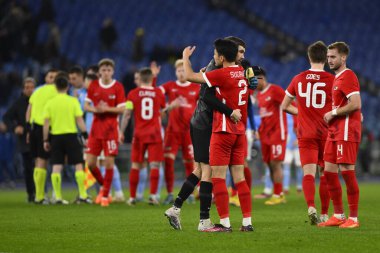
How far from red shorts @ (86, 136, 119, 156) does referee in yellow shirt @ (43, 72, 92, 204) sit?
22 cm

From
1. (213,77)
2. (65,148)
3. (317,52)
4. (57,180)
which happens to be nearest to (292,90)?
(317,52)

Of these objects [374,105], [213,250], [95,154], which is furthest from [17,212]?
[374,105]

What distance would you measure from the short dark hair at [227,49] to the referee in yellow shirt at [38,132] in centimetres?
661

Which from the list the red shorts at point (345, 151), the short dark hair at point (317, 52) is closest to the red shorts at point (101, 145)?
the short dark hair at point (317, 52)

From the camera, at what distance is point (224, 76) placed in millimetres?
9289

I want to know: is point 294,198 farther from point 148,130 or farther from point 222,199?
point 222,199

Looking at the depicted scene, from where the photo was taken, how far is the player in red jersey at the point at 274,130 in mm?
15203

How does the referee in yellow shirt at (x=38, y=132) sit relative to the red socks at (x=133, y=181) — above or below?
above

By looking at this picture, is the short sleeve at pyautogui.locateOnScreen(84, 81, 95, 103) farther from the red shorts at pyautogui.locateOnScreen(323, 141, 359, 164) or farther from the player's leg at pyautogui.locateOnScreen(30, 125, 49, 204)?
the red shorts at pyautogui.locateOnScreen(323, 141, 359, 164)

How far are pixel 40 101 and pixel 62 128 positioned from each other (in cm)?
80

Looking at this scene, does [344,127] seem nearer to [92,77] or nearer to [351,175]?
[351,175]

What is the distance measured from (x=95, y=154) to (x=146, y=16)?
20164 mm

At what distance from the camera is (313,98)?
10.5 meters

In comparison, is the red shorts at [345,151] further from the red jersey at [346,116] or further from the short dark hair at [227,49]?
the short dark hair at [227,49]
